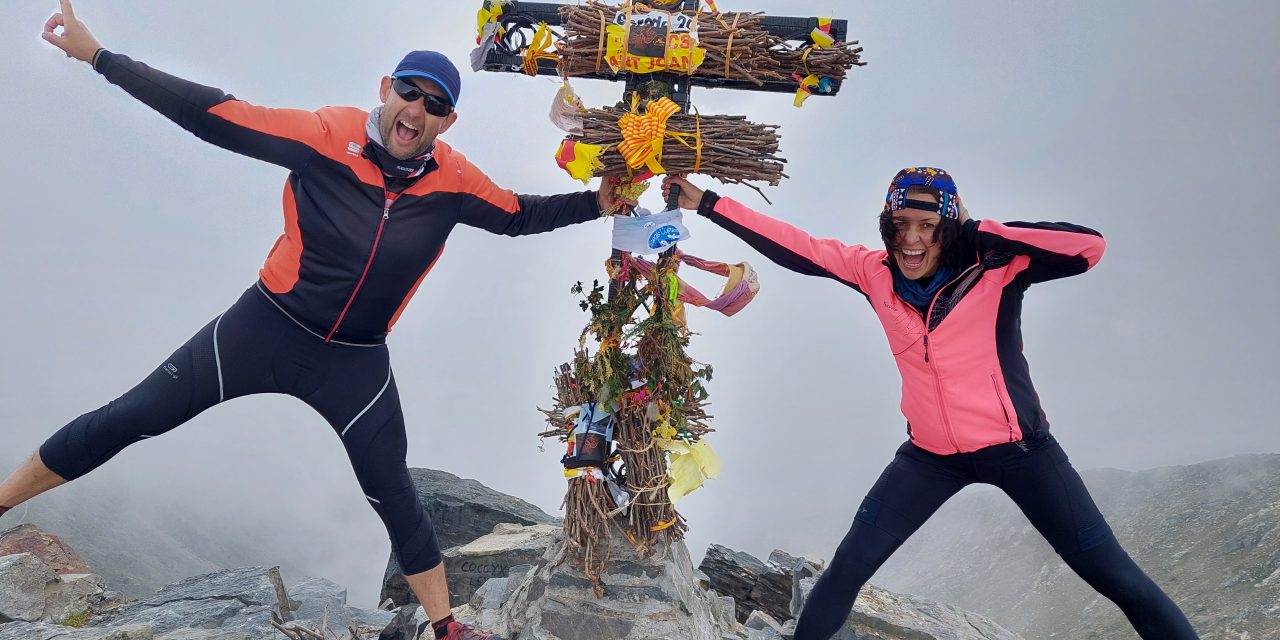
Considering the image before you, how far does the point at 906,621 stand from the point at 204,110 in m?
6.00

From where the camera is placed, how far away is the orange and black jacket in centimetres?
380

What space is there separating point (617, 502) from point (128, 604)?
17.6 ft

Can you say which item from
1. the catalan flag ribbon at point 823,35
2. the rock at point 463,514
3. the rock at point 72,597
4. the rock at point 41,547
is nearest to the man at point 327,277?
the catalan flag ribbon at point 823,35

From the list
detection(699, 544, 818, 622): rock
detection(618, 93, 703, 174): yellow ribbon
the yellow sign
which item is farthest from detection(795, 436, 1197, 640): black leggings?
detection(699, 544, 818, 622): rock

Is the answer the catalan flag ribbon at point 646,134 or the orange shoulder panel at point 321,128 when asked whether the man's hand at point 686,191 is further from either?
the orange shoulder panel at point 321,128

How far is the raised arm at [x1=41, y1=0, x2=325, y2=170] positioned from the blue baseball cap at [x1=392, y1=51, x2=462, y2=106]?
59 cm

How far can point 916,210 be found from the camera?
3775 millimetres

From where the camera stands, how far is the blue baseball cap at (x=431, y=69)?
3771mm

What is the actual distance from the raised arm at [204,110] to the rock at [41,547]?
6066 millimetres

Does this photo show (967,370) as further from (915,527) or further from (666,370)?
(666,370)

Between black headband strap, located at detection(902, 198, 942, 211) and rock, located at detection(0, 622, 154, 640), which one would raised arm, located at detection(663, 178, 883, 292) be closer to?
black headband strap, located at detection(902, 198, 942, 211)

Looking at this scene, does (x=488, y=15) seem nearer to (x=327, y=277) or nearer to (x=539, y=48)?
(x=539, y=48)

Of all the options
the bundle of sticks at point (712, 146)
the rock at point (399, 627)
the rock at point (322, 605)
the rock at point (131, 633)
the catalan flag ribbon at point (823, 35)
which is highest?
the catalan flag ribbon at point (823, 35)

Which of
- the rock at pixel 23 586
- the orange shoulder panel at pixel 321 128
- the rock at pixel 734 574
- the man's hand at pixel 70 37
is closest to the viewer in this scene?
the man's hand at pixel 70 37
